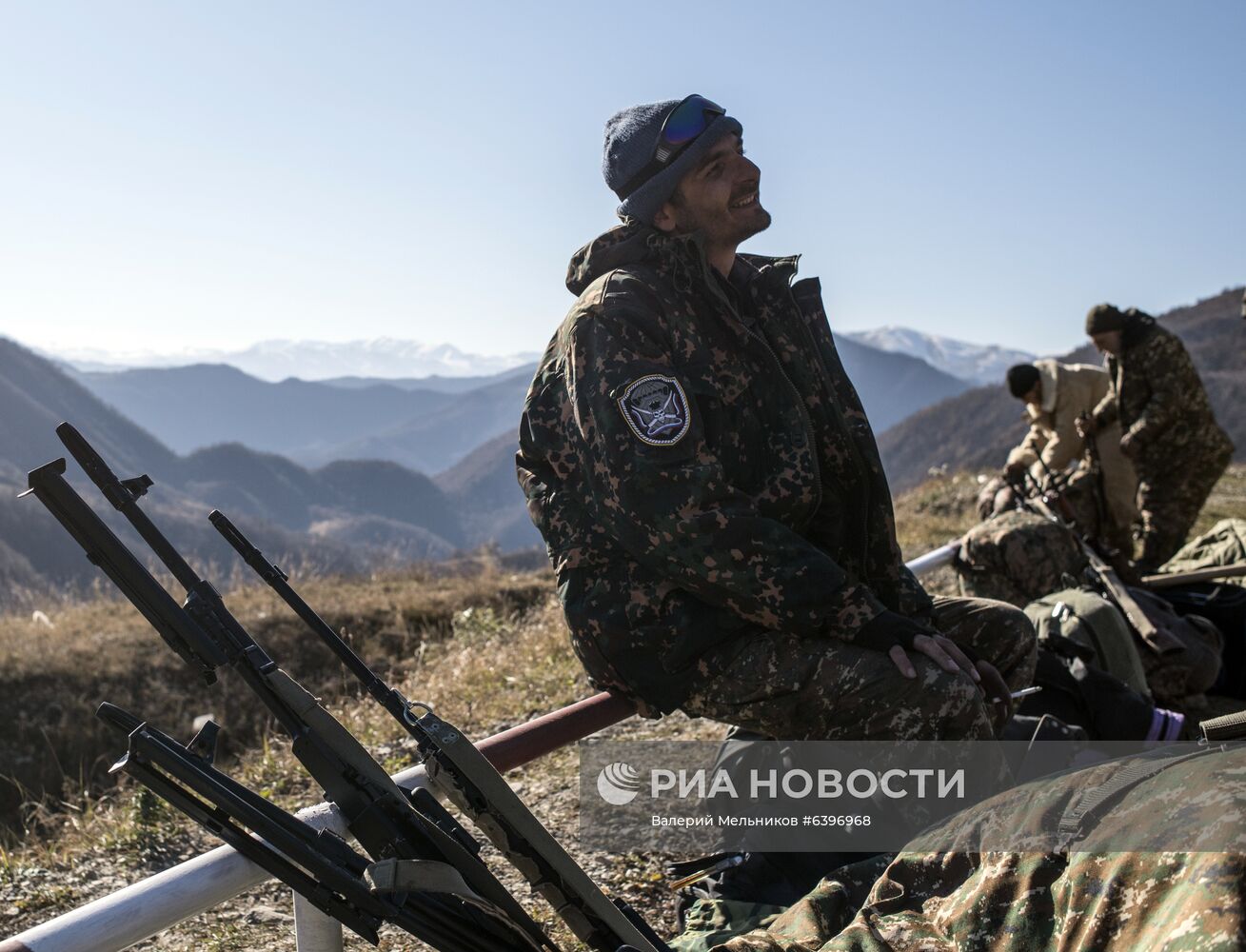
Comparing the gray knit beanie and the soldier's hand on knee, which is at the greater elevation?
the gray knit beanie

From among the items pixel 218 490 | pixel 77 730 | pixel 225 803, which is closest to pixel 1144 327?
pixel 225 803

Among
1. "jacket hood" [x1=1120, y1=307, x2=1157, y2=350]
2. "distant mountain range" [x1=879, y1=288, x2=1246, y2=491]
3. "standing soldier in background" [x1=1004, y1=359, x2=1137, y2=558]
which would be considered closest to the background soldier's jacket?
"standing soldier in background" [x1=1004, y1=359, x2=1137, y2=558]

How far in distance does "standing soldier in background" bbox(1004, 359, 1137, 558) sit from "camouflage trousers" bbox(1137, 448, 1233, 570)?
16 cm

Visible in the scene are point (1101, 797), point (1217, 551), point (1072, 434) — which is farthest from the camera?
point (1072, 434)

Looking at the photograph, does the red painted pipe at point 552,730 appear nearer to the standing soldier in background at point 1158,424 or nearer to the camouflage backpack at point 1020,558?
the camouflage backpack at point 1020,558

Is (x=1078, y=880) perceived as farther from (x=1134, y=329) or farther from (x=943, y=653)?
(x=1134, y=329)

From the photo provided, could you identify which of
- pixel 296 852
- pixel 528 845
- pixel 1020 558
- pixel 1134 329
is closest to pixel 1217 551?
pixel 1020 558

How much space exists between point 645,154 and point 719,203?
0.25 m

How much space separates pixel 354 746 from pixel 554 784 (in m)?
2.09

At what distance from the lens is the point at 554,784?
387 centimetres

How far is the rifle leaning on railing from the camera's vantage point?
1.63m

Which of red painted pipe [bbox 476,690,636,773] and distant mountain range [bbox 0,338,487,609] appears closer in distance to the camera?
red painted pipe [bbox 476,690,636,773]

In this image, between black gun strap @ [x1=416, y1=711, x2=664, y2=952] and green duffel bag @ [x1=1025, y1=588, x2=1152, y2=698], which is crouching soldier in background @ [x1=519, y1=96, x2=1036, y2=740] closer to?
black gun strap @ [x1=416, y1=711, x2=664, y2=952]

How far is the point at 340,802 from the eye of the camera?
6.16 ft
